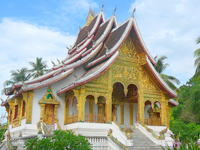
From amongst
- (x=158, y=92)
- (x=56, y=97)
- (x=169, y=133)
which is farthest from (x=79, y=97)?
(x=169, y=133)

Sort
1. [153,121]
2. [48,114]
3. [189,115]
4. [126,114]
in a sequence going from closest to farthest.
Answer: [48,114] → [153,121] → [126,114] → [189,115]

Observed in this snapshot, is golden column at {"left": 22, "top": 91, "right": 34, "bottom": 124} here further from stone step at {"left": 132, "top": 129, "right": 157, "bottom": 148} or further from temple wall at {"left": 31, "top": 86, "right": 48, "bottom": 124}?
stone step at {"left": 132, "top": 129, "right": 157, "bottom": 148}

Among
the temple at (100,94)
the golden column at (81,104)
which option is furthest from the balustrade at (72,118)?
the golden column at (81,104)

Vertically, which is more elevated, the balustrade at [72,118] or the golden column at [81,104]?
the golden column at [81,104]

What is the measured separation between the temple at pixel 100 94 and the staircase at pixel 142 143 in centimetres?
26

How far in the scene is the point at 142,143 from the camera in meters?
11.4

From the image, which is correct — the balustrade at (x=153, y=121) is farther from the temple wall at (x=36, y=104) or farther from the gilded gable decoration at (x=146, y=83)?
the temple wall at (x=36, y=104)

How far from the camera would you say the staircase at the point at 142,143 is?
1085 centimetres

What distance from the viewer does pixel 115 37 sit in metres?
14.7

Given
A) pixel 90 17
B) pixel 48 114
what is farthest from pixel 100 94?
pixel 90 17

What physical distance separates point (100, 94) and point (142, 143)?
3152 mm

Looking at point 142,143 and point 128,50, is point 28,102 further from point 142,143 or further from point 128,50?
point 128,50

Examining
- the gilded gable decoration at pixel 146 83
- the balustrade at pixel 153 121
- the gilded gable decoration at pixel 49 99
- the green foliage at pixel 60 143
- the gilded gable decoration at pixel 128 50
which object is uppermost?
the gilded gable decoration at pixel 128 50

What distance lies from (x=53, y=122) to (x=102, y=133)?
2729 mm
